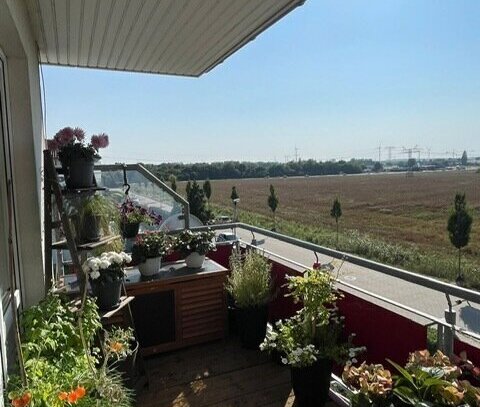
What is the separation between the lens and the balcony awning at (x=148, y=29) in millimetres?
2131

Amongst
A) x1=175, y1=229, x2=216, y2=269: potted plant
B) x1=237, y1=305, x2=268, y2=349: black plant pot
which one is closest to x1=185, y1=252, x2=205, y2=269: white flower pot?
x1=175, y1=229, x2=216, y2=269: potted plant

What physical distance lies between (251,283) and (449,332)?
1472mm

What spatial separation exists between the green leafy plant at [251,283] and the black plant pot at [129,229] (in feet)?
3.89

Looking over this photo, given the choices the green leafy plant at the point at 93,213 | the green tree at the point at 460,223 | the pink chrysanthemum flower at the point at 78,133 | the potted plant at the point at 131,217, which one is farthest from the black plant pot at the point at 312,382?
the green tree at the point at 460,223

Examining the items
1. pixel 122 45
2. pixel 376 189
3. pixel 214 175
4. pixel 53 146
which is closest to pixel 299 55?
pixel 122 45

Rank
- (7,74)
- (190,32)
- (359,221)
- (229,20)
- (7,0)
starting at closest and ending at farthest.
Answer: (7,0) < (7,74) < (229,20) < (190,32) < (359,221)

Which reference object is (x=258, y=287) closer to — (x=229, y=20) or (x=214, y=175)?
(x=229, y=20)

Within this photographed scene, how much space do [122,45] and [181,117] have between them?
17.4m

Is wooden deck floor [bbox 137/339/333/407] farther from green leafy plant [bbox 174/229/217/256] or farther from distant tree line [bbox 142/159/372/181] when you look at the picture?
distant tree line [bbox 142/159/372/181]

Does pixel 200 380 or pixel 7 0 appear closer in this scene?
pixel 7 0

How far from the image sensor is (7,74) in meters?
2.02

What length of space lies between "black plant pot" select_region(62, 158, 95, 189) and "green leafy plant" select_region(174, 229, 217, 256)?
1038 millimetres

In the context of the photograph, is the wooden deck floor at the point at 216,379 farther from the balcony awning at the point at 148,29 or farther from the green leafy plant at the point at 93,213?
the balcony awning at the point at 148,29

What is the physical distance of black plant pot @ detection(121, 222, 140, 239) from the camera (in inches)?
140
